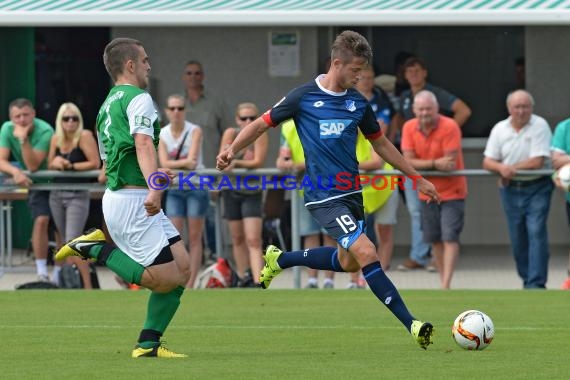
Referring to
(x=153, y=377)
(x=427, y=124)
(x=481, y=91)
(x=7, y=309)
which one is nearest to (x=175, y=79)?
(x=481, y=91)

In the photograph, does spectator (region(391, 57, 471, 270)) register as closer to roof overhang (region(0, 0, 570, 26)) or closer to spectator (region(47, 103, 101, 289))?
roof overhang (region(0, 0, 570, 26))

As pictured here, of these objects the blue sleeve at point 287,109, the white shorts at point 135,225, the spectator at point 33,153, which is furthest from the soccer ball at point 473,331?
the spectator at point 33,153

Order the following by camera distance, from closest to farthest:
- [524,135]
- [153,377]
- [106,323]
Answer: [153,377]
[106,323]
[524,135]

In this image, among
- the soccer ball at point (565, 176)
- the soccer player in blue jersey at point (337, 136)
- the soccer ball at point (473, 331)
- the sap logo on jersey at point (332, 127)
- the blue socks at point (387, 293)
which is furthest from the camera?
the soccer ball at point (565, 176)

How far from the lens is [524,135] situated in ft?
47.9

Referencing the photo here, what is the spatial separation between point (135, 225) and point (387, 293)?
1628 mm

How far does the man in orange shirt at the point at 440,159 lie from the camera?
14.6 metres

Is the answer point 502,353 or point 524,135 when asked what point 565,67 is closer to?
point 524,135

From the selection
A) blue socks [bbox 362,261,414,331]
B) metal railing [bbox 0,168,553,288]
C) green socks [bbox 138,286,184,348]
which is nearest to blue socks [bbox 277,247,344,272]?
blue socks [bbox 362,261,414,331]

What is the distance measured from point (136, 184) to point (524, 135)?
6.36m

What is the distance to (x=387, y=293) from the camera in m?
9.47

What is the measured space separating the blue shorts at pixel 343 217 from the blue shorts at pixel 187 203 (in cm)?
510

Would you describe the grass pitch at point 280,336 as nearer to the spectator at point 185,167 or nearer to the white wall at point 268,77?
the spectator at point 185,167

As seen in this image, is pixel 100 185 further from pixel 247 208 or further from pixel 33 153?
pixel 247 208
